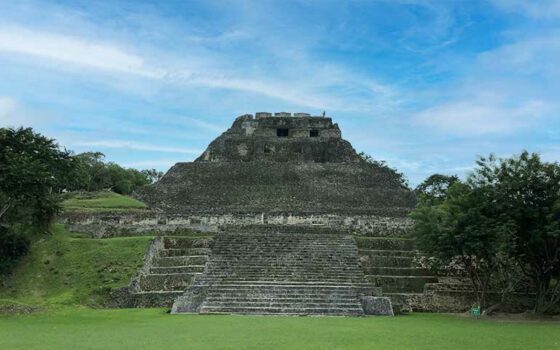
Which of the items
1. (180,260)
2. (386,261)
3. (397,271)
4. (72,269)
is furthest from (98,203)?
(397,271)

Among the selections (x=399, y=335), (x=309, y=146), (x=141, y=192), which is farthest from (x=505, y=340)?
(x=309, y=146)

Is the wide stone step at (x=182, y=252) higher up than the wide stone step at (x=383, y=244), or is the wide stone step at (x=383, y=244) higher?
the wide stone step at (x=383, y=244)

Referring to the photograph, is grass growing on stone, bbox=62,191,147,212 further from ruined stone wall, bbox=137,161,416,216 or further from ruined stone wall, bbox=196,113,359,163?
ruined stone wall, bbox=196,113,359,163

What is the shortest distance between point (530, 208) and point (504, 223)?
1167mm

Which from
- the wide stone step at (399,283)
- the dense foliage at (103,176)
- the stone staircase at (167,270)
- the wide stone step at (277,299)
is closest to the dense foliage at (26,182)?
the stone staircase at (167,270)

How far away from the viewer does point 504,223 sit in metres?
18.4

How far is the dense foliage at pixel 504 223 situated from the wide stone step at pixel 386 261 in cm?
199

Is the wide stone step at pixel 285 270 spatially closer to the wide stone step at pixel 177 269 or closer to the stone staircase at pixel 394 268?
the wide stone step at pixel 177 269

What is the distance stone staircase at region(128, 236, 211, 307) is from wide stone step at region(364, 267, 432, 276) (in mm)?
5913

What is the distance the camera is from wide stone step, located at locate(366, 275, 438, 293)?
20.7 m

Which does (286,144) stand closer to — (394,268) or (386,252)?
(386,252)

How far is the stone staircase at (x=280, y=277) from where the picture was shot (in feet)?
59.1

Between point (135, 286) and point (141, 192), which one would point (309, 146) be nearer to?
point (141, 192)

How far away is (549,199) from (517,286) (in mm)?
4330
